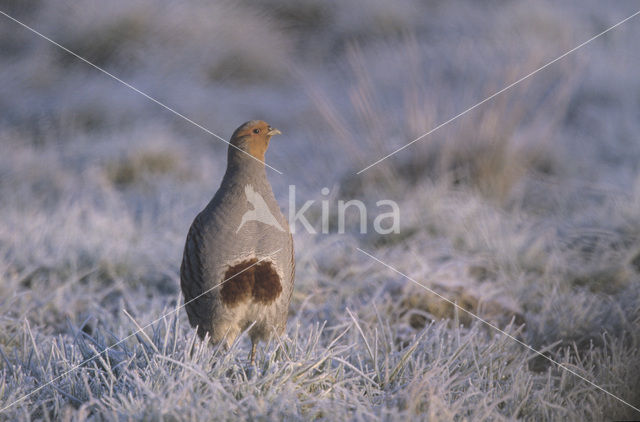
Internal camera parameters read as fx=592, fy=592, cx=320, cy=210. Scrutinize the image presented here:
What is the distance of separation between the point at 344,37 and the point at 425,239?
406 centimetres

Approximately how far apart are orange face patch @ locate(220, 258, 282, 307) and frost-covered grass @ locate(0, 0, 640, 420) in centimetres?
15

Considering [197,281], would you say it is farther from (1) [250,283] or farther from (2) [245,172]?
(2) [245,172]

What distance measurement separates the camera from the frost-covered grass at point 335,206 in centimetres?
174

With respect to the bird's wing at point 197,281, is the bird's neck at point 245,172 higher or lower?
higher

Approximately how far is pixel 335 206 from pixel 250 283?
2405mm

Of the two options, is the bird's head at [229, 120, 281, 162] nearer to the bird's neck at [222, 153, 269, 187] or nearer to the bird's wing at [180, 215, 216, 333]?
the bird's neck at [222, 153, 269, 187]


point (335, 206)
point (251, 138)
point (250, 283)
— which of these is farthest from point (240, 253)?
point (335, 206)

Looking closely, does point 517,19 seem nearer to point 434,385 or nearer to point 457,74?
point 457,74

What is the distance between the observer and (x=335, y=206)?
4.16 metres

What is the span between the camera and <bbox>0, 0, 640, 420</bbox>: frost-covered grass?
174cm

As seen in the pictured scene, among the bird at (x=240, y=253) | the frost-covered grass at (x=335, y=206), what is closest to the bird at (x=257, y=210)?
the bird at (x=240, y=253)

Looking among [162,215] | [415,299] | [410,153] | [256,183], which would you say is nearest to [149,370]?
[256,183]

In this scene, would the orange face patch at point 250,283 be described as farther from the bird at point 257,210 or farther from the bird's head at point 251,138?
the bird's head at point 251,138

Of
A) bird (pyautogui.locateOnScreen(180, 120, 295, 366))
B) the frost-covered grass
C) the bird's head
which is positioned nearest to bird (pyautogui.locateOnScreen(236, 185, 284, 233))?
bird (pyautogui.locateOnScreen(180, 120, 295, 366))
